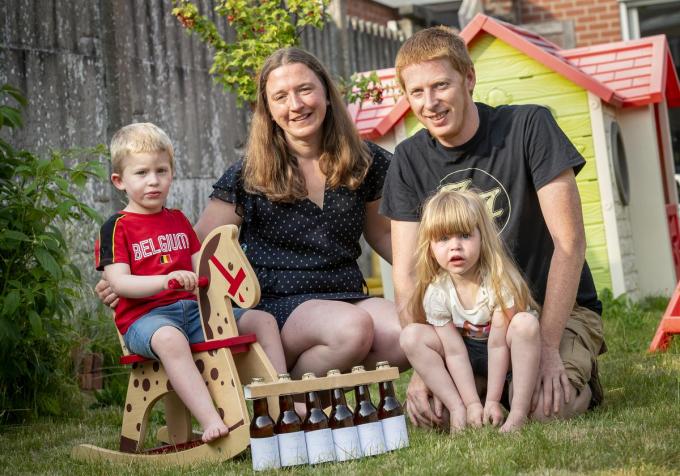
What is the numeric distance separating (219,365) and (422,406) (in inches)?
27.5

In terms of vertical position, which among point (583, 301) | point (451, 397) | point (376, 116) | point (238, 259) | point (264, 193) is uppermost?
point (376, 116)

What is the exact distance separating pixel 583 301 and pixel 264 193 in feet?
4.00

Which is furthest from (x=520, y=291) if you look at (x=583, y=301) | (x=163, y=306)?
(x=163, y=306)

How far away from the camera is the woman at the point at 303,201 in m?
3.93

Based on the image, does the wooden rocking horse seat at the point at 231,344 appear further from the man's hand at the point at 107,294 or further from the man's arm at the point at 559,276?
the man's arm at the point at 559,276

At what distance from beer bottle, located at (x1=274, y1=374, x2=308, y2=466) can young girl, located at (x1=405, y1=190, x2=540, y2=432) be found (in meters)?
Result: 0.54

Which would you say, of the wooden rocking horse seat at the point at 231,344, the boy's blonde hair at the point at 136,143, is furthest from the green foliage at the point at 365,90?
the wooden rocking horse seat at the point at 231,344

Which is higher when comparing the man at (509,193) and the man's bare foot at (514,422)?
the man at (509,193)

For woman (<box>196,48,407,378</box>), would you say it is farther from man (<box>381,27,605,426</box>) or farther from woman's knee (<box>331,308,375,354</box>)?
man (<box>381,27,605,426</box>)

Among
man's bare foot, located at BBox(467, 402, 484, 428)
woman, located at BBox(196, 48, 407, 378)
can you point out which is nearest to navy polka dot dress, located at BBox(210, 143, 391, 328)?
woman, located at BBox(196, 48, 407, 378)

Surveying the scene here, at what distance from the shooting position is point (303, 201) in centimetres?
401

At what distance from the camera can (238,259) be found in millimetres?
3408

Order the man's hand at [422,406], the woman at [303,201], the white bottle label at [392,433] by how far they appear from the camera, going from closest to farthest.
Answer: the white bottle label at [392,433]
the man's hand at [422,406]
the woman at [303,201]

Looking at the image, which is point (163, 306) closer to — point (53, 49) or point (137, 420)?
point (137, 420)
